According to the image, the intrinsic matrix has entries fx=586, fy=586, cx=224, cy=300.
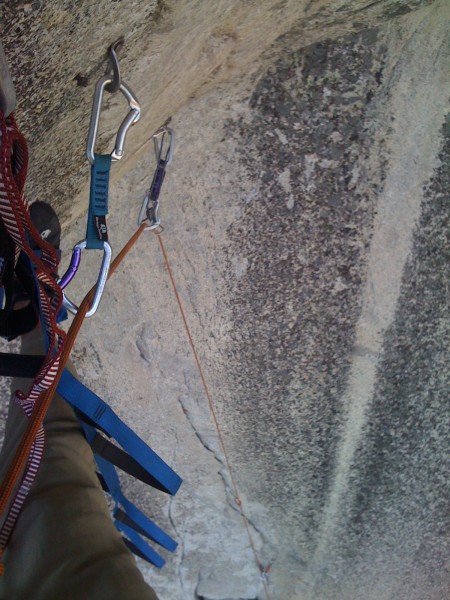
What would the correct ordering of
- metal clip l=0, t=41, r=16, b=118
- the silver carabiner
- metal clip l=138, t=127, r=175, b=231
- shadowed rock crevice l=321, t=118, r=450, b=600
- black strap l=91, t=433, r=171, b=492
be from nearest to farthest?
1. metal clip l=0, t=41, r=16, b=118
2. the silver carabiner
3. black strap l=91, t=433, r=171, b=492
4. metal clip l=138, t=127, r=175, b=231
5. shadowed rock crevice l=321, t=118, r=450, b=600

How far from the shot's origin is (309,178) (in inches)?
36.0

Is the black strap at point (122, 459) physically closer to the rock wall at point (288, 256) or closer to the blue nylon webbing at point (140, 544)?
the rock wall at point (288, 256)

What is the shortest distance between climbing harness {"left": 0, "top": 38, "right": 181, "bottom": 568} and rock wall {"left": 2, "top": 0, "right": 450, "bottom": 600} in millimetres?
121

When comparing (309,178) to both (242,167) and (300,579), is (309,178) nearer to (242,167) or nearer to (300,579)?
(242,167)

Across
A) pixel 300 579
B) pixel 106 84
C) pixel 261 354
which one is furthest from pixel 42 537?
pixel 300 579

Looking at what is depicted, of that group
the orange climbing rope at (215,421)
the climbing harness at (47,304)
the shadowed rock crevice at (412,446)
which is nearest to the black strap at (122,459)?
the climbing harness at (47,304)

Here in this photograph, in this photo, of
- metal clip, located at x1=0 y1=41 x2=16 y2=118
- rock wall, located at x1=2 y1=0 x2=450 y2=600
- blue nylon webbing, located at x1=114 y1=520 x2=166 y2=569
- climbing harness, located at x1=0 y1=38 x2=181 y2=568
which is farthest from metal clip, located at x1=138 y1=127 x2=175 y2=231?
blue nylon webbing, located at x1=114 y1=520 x2=166 y2=569

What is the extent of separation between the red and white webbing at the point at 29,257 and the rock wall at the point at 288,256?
7.3 inches

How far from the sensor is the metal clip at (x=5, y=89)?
1.23ft

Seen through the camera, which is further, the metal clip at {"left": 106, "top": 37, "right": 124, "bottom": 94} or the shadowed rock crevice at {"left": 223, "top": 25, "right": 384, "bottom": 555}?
the shadowed rock crevice at {"left": 223, "top": 25, "right": 384, "bottom": 555}

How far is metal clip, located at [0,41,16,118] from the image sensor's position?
37cm

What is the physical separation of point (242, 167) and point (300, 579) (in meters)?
1.02

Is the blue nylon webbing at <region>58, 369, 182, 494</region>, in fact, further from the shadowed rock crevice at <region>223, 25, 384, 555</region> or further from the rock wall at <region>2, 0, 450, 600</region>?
the shadowed rock crevice at <region>223, 25, 384, 555</region>

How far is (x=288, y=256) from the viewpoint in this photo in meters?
0.95
